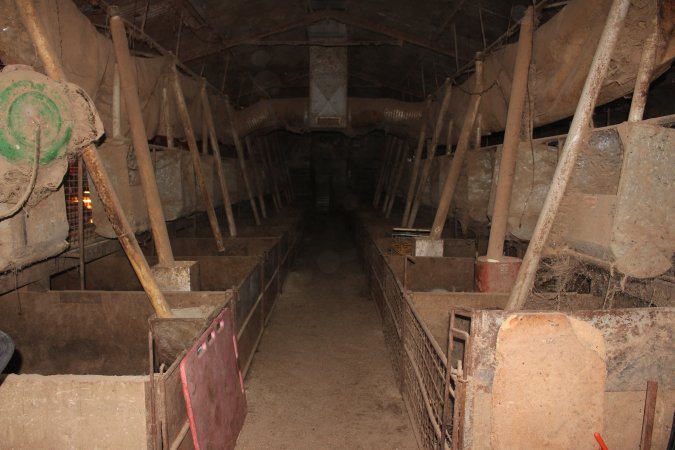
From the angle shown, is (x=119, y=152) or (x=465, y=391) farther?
(x=119, y=152)

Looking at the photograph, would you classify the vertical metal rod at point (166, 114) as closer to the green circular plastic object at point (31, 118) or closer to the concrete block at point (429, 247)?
the green circular plastic object at point (31, 118)

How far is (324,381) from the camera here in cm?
Answer: 569

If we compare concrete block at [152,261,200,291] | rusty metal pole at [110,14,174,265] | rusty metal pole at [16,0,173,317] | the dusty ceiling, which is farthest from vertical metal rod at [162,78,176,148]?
rusty metal pole at [16,0,173,317]

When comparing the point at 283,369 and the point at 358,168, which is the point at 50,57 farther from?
the point at 358,168

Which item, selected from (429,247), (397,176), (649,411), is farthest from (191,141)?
(397,176)

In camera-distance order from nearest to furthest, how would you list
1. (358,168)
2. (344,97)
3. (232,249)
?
(232,249) < (344,97) < (358,168)

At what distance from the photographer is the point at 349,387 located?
18.1 feet

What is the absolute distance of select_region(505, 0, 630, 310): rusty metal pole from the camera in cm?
349

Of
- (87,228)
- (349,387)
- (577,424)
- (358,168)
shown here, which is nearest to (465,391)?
(577,424)

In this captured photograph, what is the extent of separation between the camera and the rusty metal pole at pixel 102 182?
12.6ft

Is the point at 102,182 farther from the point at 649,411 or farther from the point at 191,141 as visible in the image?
the point at 649,411

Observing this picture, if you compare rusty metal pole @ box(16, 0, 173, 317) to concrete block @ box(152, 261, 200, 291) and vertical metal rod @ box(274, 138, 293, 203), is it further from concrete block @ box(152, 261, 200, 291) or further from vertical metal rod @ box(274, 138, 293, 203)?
vertical metal rod @ box(274, 138, 293, 203)

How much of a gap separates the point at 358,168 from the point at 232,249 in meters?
15.9

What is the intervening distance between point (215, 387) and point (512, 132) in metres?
4.12
